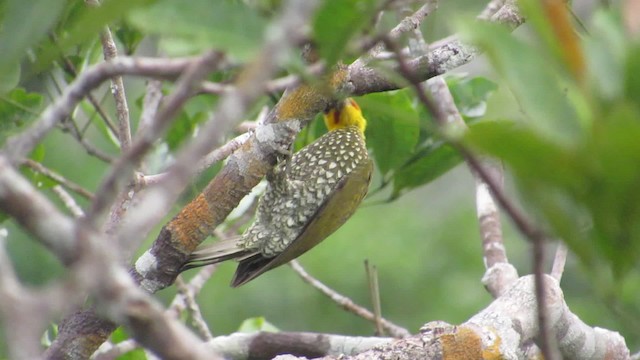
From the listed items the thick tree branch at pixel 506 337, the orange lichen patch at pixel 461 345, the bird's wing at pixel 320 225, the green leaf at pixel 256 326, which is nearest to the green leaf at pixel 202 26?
the thick tree branch at pixel 506 337

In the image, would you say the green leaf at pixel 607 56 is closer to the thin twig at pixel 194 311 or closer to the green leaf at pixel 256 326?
the thin twig at pixel 194 311

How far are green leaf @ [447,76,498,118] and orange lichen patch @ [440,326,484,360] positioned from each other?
0.98 metres

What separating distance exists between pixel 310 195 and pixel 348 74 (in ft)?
3.26

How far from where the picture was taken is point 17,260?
6094 millimetres

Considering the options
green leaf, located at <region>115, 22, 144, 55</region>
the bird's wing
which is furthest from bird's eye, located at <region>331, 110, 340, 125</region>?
green leaf, located at <region>115, 22, 144, 55</region>

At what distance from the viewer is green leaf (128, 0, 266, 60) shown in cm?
78

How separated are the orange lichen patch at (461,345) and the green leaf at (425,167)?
2.49 ft

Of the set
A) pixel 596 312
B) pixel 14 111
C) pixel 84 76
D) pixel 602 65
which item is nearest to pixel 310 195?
pixel 14 111

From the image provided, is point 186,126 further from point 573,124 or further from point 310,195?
point 573,124

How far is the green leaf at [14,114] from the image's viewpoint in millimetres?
2484

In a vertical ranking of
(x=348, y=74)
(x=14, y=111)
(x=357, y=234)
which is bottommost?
(x=348, y=74)

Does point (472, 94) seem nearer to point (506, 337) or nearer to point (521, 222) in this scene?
point (506, 337)

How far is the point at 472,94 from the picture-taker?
2.83 meters

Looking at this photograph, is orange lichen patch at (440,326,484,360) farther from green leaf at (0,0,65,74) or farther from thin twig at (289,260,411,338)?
green leaf at (0,0,65,74)
